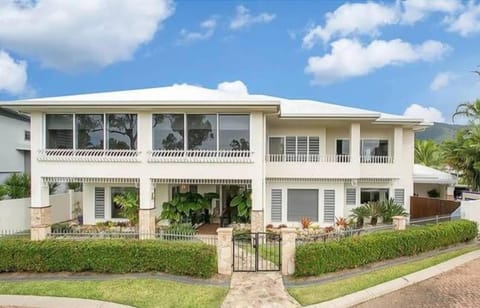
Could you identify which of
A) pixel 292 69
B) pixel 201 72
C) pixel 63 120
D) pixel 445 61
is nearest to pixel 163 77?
pixel 201 72

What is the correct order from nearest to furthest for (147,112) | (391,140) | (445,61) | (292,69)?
(147,112) → (391,140) → (445,61) → (292,69)

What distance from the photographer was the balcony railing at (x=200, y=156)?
15.5 m

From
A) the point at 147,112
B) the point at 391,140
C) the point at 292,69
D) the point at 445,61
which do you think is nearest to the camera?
the point at 147,112

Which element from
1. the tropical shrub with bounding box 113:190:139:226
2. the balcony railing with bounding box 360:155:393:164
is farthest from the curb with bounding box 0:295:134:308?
the balcony railing with bounding box 360:155:393:164

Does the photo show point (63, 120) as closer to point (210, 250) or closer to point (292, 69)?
point (210, 250)

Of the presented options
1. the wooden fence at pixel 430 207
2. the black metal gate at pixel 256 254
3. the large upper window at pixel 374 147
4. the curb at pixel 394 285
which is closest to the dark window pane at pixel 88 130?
the black metal gate at pixel 256 254

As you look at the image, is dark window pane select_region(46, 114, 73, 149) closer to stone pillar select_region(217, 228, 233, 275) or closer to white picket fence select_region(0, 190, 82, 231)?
white picket fence select_region(0, 190, 82, 231)

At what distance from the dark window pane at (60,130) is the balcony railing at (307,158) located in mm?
9526

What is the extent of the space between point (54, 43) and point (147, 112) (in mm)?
6574

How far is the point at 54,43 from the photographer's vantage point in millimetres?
17703

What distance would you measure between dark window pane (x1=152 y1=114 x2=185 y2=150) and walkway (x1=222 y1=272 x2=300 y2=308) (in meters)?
7.14

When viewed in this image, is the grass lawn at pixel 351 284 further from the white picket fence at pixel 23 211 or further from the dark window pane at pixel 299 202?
the white picket fence at pixel 23 211

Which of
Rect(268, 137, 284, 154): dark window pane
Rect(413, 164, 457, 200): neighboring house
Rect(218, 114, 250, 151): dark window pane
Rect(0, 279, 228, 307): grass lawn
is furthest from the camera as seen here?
Rect(413, 164, 457, 200): neighboring house

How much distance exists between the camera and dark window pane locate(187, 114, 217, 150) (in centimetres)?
1579
